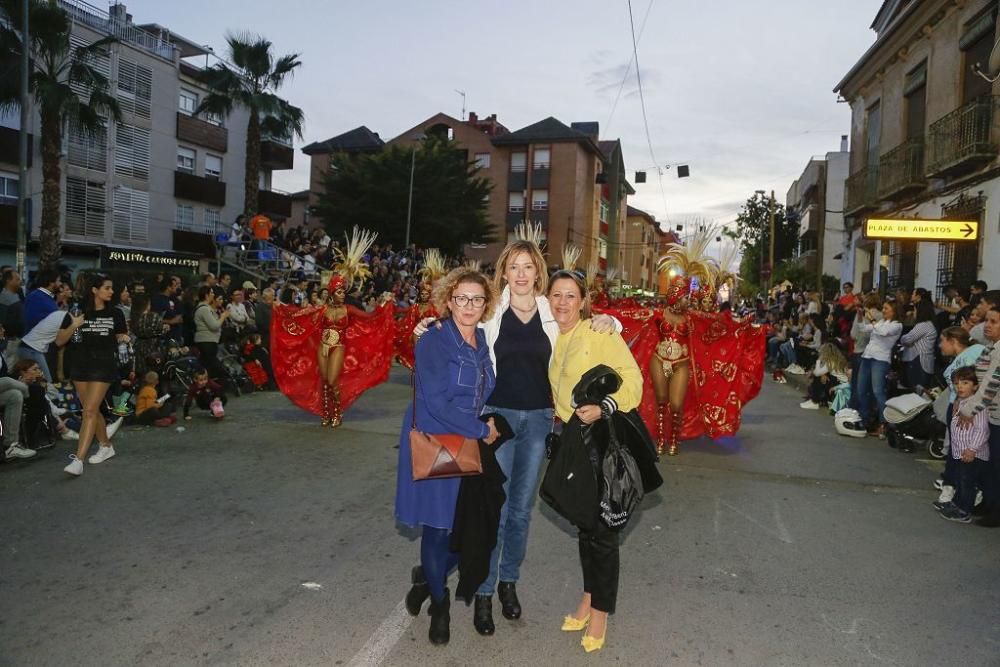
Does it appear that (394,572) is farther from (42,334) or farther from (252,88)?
(252,88)

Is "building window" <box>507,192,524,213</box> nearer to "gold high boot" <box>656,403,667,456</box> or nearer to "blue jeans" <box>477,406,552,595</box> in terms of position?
"gold high boot" <box>656,403,667,456</box>

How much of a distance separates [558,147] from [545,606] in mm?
47746

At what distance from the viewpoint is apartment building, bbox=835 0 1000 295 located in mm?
12828

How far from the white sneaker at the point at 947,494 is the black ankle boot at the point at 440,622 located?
14.4 ft

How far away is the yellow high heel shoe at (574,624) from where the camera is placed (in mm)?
3492

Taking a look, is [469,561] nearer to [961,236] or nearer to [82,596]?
[82,596]

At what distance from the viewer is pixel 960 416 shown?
5637 mm

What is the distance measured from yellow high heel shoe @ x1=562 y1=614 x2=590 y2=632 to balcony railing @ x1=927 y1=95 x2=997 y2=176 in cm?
1263

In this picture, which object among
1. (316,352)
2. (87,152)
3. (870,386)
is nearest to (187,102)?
(87,152)

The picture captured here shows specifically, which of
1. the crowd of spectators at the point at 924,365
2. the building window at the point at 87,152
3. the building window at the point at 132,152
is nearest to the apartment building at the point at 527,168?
the building window at the point at 132,152

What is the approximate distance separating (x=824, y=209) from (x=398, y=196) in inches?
747

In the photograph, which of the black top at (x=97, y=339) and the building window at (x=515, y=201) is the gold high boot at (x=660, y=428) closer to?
the black top at (x=97, y=339)

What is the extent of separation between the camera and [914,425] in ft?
26.3

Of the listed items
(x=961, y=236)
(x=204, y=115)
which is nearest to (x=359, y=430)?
(x=961, y=236)
